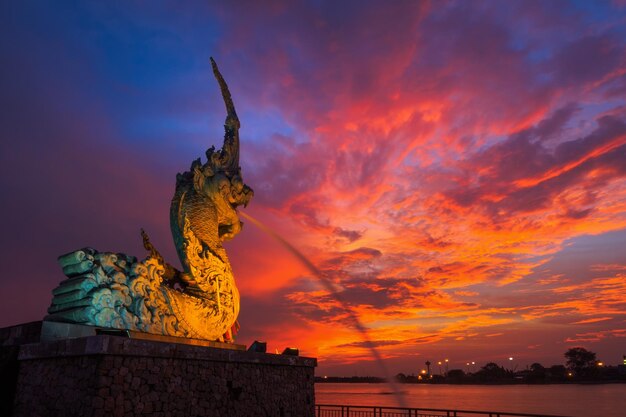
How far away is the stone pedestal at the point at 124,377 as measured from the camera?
730cm

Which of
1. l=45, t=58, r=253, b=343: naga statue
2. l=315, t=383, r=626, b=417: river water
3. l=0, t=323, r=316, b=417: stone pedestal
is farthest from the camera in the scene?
l=315, t=383, r=626, b=417: river water

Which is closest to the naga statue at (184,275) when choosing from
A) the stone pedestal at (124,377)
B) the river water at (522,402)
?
the stone pedestal at (124,377)

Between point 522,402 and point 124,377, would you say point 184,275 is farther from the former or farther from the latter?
point 522,402

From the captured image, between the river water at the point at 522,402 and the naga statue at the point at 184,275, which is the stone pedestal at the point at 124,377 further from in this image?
the river water at the point at 522,402

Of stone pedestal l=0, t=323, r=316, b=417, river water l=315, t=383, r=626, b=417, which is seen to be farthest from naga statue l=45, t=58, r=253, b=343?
river water l=315, t=383, r=626, b=417

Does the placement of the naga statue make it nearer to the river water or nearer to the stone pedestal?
the stone pedestal

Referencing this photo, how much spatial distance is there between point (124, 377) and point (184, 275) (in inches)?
131

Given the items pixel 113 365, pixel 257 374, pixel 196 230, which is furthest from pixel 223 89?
pixel 113 365

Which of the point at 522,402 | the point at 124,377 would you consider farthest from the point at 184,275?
the point at 522,402

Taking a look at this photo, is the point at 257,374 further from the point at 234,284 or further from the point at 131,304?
the point at 131,304

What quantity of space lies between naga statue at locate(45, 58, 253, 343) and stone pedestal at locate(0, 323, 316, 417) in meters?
0.68

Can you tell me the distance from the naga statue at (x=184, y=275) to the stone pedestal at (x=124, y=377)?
68 cm

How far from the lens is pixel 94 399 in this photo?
277 inches

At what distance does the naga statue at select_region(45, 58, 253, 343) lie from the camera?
27.3ft
